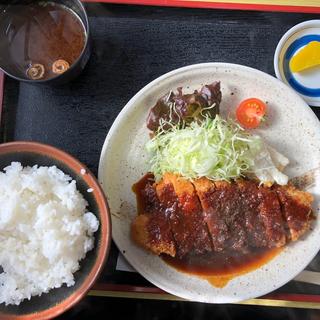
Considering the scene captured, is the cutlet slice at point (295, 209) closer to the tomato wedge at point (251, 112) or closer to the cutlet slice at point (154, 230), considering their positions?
the tomato wedge at point (251, 112)

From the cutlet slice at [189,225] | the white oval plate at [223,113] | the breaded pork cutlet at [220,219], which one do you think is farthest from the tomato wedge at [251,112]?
the cutlet slice at [189,225]

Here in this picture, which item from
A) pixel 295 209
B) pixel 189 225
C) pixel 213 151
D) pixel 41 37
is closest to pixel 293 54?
pixel 213 151

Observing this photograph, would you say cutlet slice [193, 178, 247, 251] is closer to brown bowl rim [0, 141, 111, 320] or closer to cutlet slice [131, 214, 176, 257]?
cutlet slice [131, 214, 176, 257]

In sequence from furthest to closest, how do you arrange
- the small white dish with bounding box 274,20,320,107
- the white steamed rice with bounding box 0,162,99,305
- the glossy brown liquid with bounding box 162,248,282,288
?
the small white dish with bounding box 274,20,320,107
the glossy brown liquid with bounding box 162,248,282,288
the white steamed rice with bounding box 0,162,99,305

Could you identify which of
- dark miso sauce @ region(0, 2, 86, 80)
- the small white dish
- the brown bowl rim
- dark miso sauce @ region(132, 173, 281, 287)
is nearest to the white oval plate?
dark miso sauce @ region(132, 173, 281, 287)

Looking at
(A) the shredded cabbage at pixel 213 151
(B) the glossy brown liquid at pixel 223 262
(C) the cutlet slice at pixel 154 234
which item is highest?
(A) the shredded cabbage at pixel 213 151

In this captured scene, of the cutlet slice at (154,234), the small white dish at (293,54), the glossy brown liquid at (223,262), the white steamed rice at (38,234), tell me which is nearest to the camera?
the white steamed rice at (38,234)

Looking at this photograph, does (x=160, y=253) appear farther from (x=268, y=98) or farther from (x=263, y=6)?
(x=263, y=6)

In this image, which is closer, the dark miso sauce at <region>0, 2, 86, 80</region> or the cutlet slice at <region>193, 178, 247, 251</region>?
the cutlet slice at <region>193, 178, 247, 251</region>
